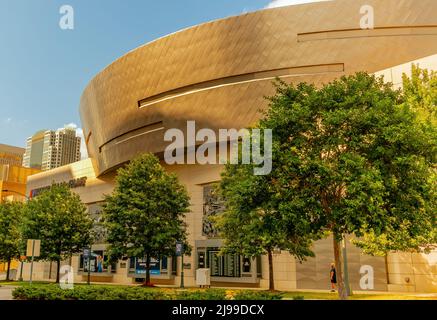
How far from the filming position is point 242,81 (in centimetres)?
Result: 3981

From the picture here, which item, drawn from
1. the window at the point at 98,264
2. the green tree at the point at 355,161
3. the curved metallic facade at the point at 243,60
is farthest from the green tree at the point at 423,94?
the window at the point at 98,264

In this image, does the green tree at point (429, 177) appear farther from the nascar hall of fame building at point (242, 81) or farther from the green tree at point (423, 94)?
the nascar hall of fame building at point (242, 81)

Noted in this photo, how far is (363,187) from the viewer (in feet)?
54.6

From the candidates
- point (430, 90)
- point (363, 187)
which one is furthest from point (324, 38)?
point (363, 187)

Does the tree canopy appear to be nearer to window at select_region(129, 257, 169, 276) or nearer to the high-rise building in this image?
window at select_region(129, 257, 169, 276)

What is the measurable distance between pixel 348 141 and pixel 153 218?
20465 millimetres

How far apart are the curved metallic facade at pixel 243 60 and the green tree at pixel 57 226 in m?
8.37

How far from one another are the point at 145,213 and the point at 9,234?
28.7 metres

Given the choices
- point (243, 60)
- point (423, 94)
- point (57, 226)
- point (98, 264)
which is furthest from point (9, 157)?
point (423, 94)

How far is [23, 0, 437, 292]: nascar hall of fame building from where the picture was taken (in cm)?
3428

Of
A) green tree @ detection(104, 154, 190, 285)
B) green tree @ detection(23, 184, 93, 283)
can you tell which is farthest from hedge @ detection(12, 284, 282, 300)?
green tree @ detection(23, 184, 93, 283)

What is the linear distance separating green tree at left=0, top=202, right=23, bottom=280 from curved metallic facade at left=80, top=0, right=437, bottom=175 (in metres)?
17.0

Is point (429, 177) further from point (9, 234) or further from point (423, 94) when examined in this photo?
point (9, 234)
